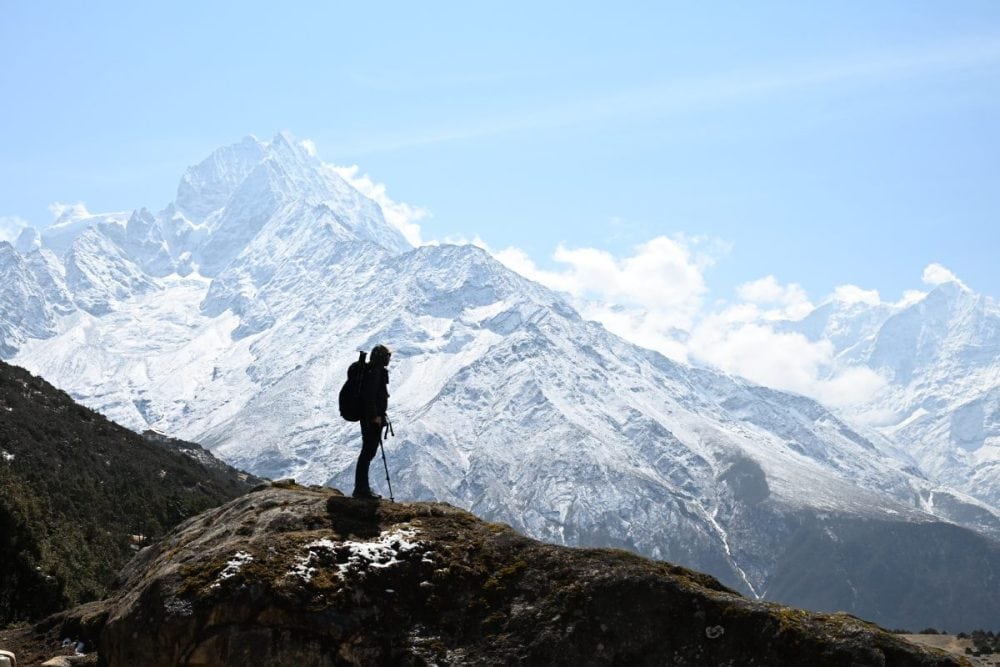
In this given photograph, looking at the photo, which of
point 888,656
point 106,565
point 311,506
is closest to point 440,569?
point 311,506

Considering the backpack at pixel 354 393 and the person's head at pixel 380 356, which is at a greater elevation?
the person's head at pixel 380 356

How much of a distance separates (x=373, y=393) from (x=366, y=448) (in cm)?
100

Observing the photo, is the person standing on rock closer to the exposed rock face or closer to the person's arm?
the person's arm

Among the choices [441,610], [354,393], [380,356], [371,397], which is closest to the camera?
[441,610]

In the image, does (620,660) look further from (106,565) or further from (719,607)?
(106,565)

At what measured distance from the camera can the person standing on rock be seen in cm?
2006

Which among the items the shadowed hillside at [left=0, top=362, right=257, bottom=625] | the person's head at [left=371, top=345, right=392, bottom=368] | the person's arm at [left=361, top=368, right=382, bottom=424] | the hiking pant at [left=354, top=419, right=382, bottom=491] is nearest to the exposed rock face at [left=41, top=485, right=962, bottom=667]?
the hiking pant at [left=354, top=419, right=382, bottom=491]

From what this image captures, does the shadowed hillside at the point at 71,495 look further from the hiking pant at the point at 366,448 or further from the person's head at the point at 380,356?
the person's head at the point at 380,356

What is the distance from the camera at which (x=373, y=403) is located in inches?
790

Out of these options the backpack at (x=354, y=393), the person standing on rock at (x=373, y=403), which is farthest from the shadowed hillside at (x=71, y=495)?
the backpack at (x=354, y=393)

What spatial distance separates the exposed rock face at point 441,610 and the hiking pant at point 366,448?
2.03m

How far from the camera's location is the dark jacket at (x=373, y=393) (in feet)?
65.9

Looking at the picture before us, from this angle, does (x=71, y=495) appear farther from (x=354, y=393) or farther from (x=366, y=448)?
(x=354, y=393)

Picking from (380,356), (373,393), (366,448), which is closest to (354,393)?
(373,393)
